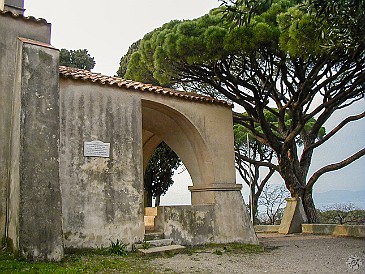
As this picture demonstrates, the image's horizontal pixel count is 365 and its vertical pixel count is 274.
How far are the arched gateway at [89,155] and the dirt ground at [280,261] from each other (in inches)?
46.9

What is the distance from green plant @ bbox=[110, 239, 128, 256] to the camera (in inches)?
286

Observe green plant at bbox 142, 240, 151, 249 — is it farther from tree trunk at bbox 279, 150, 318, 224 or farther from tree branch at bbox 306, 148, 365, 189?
tree branch at bbox 306, 148, 365, 189

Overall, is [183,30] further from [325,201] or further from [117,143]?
[325,201]

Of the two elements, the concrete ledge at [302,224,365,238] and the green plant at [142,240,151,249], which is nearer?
the green plant at [142,240,151,249]

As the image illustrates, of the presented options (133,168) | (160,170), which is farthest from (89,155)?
(160,170)

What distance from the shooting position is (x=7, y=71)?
699cm

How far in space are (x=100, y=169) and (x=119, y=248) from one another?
1592 mm

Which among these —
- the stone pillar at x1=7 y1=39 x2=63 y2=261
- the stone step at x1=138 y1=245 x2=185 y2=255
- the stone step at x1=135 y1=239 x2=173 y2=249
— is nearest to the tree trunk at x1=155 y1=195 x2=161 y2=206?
the stone step at x1=135 y1=239 x2=173 y2=249

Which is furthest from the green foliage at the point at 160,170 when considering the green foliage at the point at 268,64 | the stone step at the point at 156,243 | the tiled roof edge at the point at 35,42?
the tiled roof edge at the point at 35,42

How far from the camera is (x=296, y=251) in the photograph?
833cm

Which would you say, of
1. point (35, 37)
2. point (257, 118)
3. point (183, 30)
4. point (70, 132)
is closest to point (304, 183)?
point (257, 118)

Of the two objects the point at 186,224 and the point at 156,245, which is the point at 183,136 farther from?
the point at 156,245

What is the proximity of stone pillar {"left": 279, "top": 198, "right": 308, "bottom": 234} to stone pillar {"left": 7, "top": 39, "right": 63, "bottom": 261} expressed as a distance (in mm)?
8603

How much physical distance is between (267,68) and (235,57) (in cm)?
123
